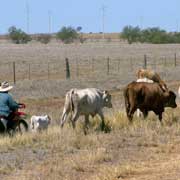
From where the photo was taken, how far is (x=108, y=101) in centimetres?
1977

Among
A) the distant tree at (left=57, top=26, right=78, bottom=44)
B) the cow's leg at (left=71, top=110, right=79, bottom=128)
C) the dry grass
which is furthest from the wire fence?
the distant tree at (left=57, top=26, right=78, bottom=44)

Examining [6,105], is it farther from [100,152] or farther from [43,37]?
[43,37]

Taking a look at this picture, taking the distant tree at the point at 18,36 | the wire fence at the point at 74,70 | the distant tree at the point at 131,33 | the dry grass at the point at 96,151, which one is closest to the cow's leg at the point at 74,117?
the dry grass at the point at 96,151

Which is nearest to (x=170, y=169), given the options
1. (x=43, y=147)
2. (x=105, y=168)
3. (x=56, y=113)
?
(x=105, y=168)

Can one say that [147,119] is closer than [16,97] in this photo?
Yes

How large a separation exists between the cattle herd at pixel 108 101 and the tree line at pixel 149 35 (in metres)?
131

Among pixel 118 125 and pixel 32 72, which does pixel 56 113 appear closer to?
pixel 118 125

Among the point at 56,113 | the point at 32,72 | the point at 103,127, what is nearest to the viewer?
the point at 103,127

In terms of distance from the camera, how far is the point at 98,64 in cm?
6444

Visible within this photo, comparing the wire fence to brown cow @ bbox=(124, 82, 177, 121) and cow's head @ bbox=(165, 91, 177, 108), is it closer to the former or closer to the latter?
cow's head @ bbox=(165, 91, 177, 108)

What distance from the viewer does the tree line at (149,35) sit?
6038 inches

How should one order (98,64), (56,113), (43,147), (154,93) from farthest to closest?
(98,64)
(56,113)
(154,93)
(43,147)

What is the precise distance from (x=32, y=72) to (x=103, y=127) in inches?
1494

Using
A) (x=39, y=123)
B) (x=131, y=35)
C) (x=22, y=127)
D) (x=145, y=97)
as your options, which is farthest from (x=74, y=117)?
(x=131, y=35)
